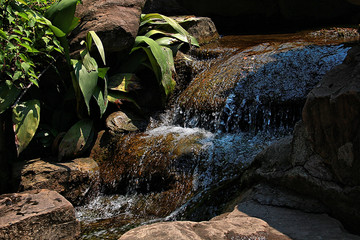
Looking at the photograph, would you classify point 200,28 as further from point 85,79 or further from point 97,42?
point 85,79

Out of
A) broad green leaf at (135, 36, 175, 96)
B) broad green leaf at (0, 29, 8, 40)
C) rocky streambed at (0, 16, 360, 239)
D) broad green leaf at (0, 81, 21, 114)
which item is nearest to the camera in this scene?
rocky streambed at (0, 16, 360, 239)

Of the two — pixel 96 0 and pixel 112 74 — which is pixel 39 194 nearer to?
pixel 112 74

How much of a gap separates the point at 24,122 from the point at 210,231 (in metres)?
2.96

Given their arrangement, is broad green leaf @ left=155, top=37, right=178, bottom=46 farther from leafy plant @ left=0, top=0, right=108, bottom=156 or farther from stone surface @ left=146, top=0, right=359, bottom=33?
stone surface @ left=146, top=0, right=359, bottom=33

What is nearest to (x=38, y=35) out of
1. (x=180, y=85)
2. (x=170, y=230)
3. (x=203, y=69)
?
(x=180, y=85)

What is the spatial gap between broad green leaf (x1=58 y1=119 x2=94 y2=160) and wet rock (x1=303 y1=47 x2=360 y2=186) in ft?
9.38

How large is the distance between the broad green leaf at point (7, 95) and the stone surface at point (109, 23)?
1.03 meters

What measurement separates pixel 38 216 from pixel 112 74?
2787 millimetres

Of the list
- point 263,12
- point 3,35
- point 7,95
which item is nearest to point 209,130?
point 7,95

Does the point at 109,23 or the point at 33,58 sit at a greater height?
the point at 109,23

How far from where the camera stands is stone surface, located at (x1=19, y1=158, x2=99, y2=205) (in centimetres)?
392

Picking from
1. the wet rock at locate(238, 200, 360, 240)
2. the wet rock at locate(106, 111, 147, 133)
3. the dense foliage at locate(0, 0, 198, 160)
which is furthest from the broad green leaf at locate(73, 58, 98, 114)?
the wet rock at locate(238, 200, 360, 240)

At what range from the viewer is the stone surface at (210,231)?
1.85 m

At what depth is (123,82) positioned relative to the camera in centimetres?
500
